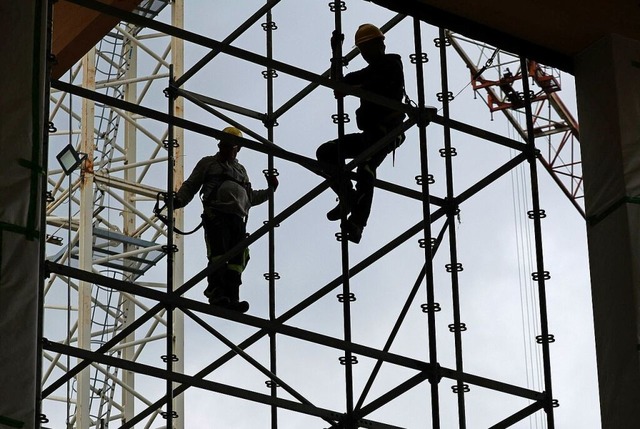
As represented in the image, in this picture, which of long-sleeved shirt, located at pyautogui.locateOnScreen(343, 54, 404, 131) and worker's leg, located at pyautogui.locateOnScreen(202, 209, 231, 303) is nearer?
long-sleeved shirt, located at pyautogui.locateOnScreen(343, 54, 404, 131)

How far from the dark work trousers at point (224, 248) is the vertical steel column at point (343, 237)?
4.78 ft

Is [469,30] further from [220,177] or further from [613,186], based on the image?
[220,177]

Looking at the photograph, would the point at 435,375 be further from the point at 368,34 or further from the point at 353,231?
the point at 368,34

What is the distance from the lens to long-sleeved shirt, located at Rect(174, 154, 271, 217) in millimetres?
16859

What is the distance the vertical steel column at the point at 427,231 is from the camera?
14336 millimetres

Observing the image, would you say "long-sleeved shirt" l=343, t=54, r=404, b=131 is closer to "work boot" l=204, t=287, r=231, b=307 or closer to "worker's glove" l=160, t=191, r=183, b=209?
"worker's glove" l=160, t=191, r=183, b=209

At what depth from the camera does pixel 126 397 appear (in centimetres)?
2819

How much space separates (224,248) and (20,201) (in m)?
4.69

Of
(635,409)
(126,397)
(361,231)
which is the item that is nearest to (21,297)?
(361,231)

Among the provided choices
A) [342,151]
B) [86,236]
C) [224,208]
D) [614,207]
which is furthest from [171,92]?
[86,236]

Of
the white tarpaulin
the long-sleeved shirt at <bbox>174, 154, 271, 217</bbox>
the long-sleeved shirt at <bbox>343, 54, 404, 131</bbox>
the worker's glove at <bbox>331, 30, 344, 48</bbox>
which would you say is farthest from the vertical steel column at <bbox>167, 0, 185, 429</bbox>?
the white tarpaulin

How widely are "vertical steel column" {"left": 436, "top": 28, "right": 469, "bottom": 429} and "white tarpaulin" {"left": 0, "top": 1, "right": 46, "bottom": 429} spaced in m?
4.35

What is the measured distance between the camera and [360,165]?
1564 cm

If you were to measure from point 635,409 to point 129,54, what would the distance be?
17816mm
